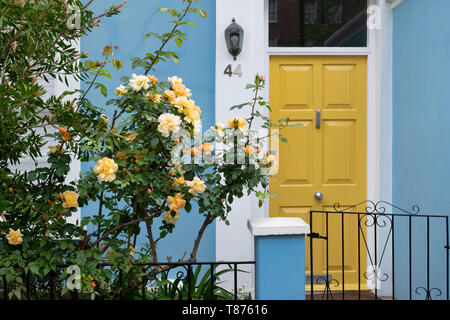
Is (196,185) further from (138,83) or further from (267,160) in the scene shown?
Answer: (138,83)

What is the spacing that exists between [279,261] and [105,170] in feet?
3.68

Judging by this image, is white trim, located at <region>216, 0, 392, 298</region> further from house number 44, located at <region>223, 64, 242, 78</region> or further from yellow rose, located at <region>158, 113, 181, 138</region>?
yellow rose, located at <region>158, 113, 181, 138</region>

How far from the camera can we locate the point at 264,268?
2.80m

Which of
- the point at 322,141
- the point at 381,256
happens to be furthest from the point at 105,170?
the point at 381,256

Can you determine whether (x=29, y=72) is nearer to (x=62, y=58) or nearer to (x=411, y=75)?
(x=62, y=58)

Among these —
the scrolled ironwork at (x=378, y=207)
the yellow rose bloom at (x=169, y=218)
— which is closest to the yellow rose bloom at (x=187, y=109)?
the yellow rose bloom at (x=169, y=218)

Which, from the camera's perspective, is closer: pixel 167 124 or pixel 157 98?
pixel 167 124

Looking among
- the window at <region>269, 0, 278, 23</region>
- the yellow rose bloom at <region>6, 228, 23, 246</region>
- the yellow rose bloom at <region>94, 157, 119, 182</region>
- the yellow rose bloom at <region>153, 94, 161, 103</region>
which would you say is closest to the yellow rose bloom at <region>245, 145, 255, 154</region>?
the yellow rose bloom at <region>153, 94, 161, 103</region>

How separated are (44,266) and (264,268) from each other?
3.92ft

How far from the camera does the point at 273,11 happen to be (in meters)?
4.62

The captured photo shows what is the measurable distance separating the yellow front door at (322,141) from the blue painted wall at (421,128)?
352 mm

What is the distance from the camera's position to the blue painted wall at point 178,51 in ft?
14.4
